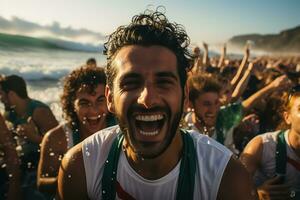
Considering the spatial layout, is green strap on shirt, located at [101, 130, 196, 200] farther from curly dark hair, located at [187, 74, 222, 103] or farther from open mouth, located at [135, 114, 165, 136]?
curly dark hair, located at [187, 74, 222, 103]

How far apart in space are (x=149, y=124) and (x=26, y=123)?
3.05 meters

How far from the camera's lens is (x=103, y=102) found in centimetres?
376

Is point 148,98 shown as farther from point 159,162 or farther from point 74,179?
point 74,179

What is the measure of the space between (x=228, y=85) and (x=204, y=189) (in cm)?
419

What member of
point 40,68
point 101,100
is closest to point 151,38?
point 101,100

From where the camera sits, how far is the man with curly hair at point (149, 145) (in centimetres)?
205

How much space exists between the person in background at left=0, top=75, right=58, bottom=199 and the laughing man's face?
2.56 m

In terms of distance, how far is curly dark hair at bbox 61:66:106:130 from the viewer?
375cm

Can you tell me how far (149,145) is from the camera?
2.09 m

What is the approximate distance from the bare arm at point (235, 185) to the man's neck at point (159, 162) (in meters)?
0.30

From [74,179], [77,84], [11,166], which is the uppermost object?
[77,84]

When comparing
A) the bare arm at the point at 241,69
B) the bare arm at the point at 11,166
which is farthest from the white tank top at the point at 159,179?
the bare arm at the point at 241,69

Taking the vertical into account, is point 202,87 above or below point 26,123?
above

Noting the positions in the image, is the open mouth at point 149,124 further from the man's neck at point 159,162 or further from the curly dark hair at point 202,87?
the curly dark hair at point 202,87
